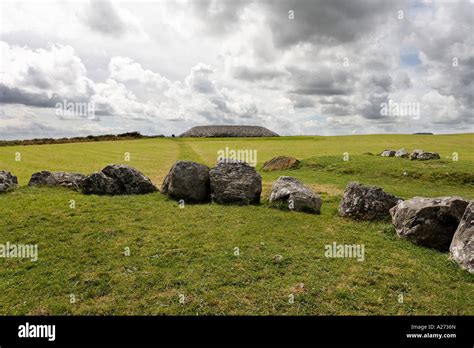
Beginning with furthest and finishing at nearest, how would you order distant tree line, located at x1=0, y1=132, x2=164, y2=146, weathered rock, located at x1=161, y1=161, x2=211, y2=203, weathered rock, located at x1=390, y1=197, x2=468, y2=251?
1. distant tree line, located at x1=0, y1=132, x2=164, y2=146
2. weathered rock, located at x1=161, y1=161, x2=211, y2=203
3. weathered rock, located at x1=390, y1=197, x2=468, y2=251

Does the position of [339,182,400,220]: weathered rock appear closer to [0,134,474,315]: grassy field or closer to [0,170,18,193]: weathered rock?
[0,134,474,315]: grassy field

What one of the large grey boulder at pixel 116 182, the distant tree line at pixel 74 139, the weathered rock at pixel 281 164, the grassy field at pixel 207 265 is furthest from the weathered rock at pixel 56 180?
the distant tree line at pixel 74 139

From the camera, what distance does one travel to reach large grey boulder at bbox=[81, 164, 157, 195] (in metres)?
23.8

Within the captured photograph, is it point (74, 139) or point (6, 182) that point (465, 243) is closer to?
point (6, 182)

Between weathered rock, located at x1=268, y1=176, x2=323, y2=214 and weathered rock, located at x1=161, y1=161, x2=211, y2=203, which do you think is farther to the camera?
weathered rock, located at x1=161, y1=161, x2=211, y2=203

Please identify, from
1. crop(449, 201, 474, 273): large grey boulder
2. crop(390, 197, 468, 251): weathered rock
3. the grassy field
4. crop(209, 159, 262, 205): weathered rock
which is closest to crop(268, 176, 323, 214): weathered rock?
the grassy field

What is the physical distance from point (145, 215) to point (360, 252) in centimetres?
1238

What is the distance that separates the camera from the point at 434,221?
14.9 metres

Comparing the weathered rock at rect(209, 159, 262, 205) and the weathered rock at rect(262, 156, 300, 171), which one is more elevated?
the weathered rock at rect(262, 156, 300, 171)

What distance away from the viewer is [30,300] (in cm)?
1062

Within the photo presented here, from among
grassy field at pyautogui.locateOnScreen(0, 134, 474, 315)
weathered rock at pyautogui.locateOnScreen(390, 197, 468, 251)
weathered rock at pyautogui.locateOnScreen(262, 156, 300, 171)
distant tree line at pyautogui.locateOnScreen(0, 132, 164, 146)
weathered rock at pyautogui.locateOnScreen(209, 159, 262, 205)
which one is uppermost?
distant tree line at pyautogui.locateOnScreen(0, 132, 164, 146)

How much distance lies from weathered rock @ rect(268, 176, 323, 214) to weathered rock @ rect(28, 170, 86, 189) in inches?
633
